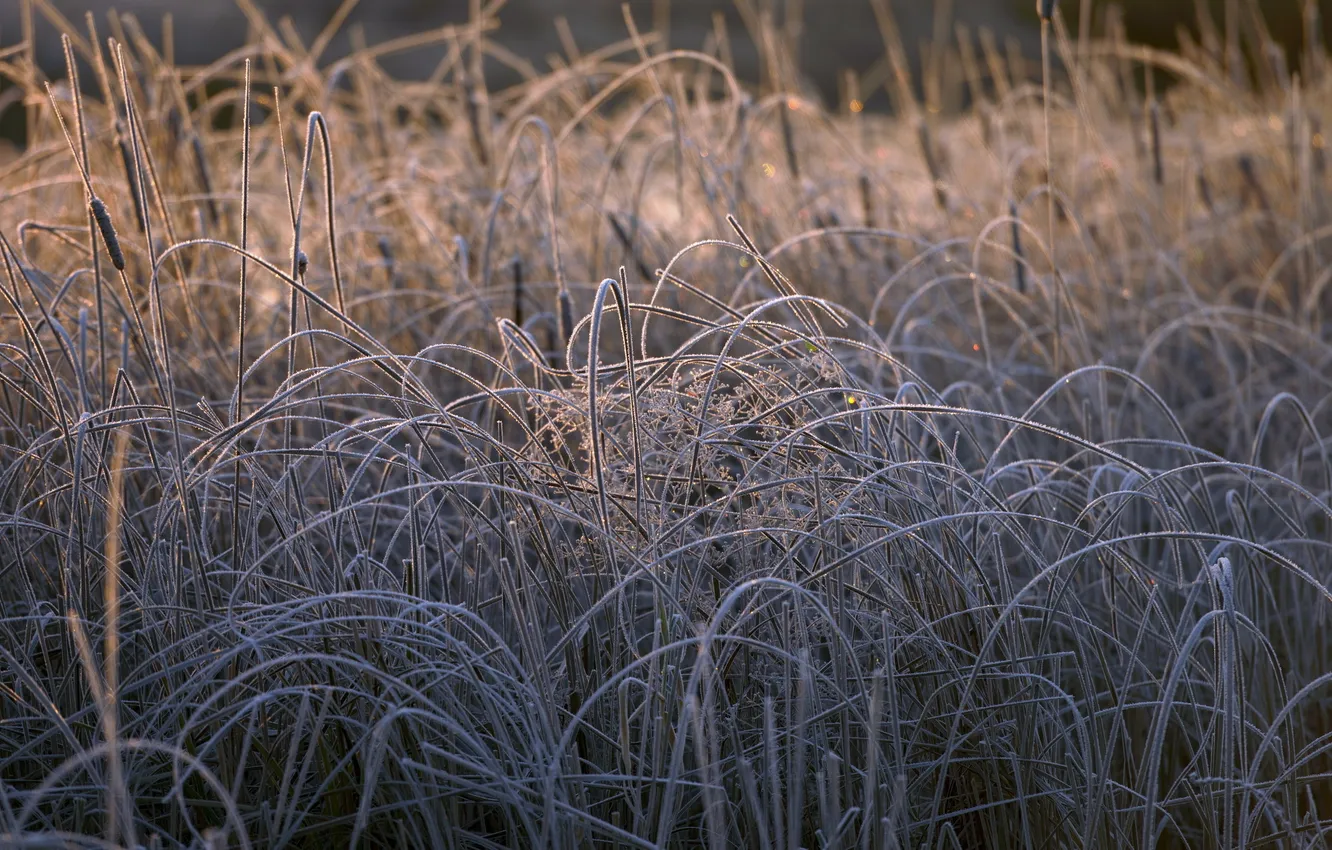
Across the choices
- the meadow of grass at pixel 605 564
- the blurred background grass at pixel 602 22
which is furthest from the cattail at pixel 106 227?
the blurred background grass at pixel 602 22

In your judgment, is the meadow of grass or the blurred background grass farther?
the blurred background grass

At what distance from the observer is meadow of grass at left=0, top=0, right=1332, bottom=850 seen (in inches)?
38.9

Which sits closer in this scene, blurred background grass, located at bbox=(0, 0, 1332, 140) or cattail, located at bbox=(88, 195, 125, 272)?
cattail, located at bbox=(88, 195, 125, 272)

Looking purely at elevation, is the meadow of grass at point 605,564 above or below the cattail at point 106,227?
below

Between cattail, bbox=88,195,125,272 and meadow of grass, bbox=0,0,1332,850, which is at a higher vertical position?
cattail, bbox=88,195,125,272

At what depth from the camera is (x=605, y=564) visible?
1212mm

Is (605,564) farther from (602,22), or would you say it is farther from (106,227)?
(602,22)

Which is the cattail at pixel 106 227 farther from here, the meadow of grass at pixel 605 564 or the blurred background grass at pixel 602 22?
the blurred background grass at pixel 602 22

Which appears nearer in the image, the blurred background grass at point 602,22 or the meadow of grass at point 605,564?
the meadow of grass at point 605,564

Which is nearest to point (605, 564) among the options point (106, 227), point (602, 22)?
point (106, 227)

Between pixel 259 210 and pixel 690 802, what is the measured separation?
176cm

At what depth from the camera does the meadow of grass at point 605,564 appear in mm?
988

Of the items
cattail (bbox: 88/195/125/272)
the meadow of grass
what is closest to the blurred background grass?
the meadow of grass

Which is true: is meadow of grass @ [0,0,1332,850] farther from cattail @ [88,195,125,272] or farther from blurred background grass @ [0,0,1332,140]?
blurred background grass @ [0,0,1332,140]
